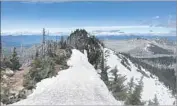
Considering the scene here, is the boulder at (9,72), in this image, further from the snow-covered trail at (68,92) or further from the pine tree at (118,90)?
the pine tree at (118,90)

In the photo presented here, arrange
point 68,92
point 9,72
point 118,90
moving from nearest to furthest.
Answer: point 68,92, point 9,72, point 118,90

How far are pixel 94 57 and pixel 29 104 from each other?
48675mm

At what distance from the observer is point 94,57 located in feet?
257

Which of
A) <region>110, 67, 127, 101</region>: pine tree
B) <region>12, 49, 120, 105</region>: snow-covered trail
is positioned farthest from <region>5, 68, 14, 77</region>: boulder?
<region>110, 67, 127, 101</region>: pine tree

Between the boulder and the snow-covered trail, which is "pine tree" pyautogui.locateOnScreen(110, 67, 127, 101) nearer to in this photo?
the snow-covered trail

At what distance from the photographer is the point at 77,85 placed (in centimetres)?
3881

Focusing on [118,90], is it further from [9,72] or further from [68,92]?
[68,92]

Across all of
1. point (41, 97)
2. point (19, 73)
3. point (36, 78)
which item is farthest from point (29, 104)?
point (19, 73)

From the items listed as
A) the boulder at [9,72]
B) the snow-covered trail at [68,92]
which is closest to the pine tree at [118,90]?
the snow-covered trail at [68,92]

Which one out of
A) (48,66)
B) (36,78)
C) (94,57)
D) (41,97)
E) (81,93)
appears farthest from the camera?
(94,57)

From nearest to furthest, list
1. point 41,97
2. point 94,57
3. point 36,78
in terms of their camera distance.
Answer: point 41,97 < point 36,78 < point 94,57

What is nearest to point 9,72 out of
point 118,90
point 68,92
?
point 68,92

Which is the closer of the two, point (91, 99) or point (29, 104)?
point (29, 104)

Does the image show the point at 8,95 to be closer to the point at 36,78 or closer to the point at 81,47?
the point at 36,78
